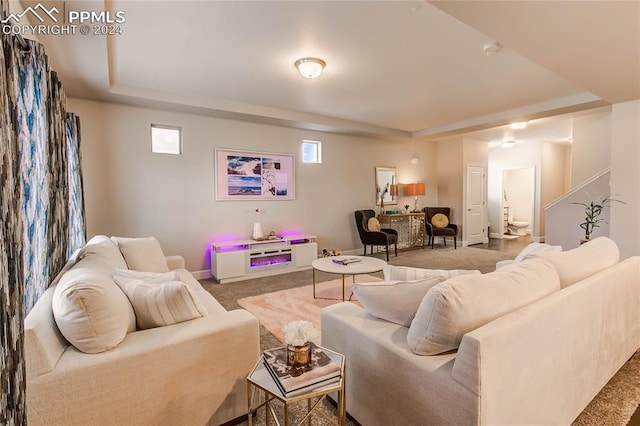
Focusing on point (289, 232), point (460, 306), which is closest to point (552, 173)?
point (289, 232)

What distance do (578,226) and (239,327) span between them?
5900mm

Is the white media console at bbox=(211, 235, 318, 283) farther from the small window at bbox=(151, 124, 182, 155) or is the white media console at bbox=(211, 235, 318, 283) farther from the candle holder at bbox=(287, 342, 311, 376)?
the candle holder at bbox=(287, 342, 311, 376)

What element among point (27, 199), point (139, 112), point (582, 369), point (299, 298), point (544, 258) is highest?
point (139, 112)

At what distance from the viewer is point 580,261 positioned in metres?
1.87

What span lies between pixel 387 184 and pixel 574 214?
10.9ft

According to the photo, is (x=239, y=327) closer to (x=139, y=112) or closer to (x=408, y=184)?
(x=139, y=112)

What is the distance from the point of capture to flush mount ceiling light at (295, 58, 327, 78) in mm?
3104

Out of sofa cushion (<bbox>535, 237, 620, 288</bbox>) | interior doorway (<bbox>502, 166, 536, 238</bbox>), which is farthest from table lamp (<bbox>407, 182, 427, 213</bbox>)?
sofa cushion (<bbox>535, 237, 620, 288</bbox>)

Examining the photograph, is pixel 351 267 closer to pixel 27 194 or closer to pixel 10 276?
A: pixel 27 194

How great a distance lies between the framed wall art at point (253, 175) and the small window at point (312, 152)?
401 millimetres

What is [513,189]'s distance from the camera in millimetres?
9633

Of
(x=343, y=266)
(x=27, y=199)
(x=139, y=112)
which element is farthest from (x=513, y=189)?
(x=27, y=199)

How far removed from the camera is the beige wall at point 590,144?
536 cm

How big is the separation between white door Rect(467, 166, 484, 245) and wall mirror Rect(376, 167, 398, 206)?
1.88 metres
